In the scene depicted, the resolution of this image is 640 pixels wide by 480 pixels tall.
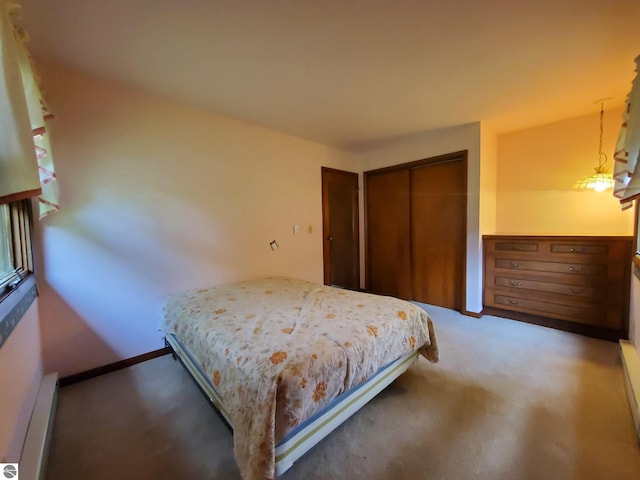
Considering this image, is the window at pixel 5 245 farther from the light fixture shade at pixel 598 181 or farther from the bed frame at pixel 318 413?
the light fixture shade at pixel 598 181

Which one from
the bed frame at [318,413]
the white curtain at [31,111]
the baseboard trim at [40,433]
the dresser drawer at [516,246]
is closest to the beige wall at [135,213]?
the white curtain at [31,111]

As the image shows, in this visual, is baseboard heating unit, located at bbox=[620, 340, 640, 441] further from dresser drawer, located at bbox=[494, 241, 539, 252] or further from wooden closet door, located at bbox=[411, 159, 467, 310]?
wooden closet door, located at bbox=[411, 159, 467, 310]

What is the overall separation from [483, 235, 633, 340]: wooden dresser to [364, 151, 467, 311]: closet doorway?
38 centimetres

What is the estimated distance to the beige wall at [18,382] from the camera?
1044mm

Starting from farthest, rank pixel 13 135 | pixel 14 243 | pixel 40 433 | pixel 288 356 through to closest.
Answer: pixel 14 243 < pixel 40 433 < pixel 288 356 < pixel 13 135

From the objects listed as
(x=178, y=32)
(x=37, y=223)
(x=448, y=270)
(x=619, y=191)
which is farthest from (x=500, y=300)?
(x=37, y=223)

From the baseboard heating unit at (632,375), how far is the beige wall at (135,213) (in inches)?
115

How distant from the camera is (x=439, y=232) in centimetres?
337

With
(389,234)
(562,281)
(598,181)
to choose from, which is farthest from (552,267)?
(389,234)

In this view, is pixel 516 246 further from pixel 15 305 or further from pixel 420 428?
pixel 15 305

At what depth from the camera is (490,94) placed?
227 cm

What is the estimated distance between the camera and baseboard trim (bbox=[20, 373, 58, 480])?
1.10m

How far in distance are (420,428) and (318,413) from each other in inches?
24.9

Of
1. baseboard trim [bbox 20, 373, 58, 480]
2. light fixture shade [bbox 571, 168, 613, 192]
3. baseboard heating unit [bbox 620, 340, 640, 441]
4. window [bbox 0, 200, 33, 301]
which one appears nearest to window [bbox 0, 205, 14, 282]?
window [bbox 0, 200, 33, 301]
